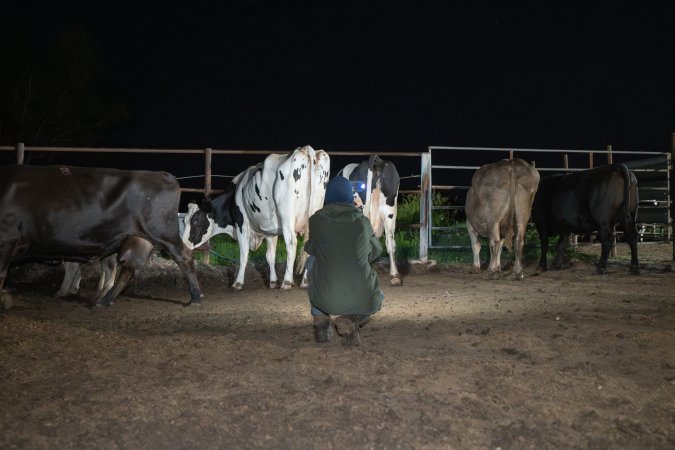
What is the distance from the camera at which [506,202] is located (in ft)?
33.9

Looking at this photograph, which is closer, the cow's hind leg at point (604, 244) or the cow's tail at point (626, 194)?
the cow's hind leg at point (604, 244)

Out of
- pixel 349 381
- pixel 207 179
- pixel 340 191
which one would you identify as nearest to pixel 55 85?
pixel 207 179

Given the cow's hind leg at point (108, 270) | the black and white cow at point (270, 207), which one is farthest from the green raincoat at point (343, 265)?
the cow's hind leg at point (108, 270)

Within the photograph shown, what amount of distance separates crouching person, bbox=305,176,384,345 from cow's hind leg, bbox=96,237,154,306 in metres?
3.38

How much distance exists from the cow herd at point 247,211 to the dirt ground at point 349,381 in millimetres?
936

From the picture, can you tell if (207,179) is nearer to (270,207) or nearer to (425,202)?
(270,207)

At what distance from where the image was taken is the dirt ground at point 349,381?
3.23 m

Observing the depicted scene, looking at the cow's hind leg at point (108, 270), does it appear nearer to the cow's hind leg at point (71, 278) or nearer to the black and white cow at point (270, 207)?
the cow's hind leg at point (71, 278)

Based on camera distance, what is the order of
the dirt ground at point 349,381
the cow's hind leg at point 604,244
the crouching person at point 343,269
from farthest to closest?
the cow's hind leg at point 604,244
the crouching person at point 343,269
the dirt ground at point 349,381

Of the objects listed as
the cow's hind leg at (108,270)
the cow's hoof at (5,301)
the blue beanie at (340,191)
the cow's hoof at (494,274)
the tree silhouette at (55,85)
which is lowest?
the cow's hoof at (5,301)

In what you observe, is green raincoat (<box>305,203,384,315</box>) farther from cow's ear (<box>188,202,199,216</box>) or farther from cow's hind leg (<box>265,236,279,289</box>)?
cow's ear (<box>188,202,199,216</box>)

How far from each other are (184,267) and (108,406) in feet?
14.4

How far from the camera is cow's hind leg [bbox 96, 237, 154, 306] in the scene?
24.8ft

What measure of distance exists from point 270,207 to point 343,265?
192 inches
